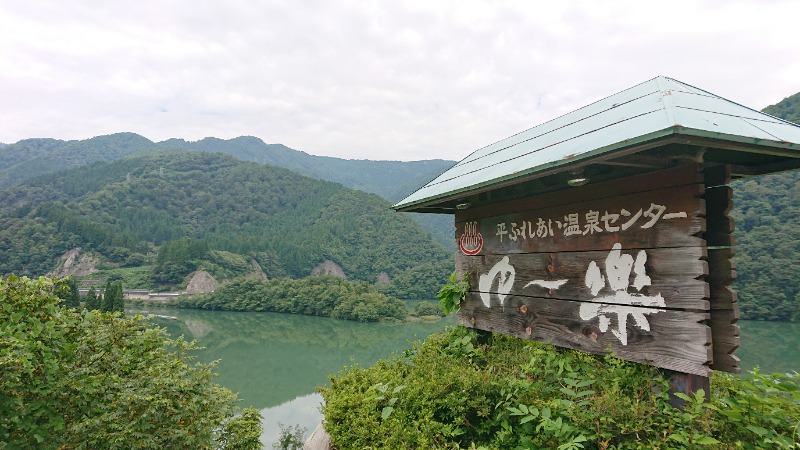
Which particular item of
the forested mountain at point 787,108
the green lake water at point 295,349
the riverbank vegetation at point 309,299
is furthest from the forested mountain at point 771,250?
the riverbank vegetation at point 309,299

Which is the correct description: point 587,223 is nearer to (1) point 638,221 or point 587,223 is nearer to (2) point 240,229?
(1) point 638,221

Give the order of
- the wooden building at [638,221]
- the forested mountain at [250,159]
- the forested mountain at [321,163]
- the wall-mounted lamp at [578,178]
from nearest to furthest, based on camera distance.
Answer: the wooden building at [638,221] < the wall-mounted lamp at [578,178] < the forested mountain at [250,159] < the forested mountain at [321,163]

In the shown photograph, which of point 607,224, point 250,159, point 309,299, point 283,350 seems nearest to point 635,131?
point 607,224

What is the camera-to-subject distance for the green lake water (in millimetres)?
15766

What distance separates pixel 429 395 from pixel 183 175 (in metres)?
87.4

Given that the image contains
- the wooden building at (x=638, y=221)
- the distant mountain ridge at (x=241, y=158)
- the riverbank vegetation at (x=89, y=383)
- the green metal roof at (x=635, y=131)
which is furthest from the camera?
the distant mountain ridge at (x=241, y=158)

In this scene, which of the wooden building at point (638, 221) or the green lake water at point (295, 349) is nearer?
the wooden building at point (638, 221)

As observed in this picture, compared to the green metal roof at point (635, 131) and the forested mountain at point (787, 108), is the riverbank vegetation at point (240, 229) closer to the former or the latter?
the forested mountain at point (787, 108)

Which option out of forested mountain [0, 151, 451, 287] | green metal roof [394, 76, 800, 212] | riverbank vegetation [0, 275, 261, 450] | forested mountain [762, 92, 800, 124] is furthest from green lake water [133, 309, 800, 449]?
forested mountain [0, 151, 451, 287]

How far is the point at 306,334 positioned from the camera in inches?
1164

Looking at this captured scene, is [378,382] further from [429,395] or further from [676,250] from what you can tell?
[676,250]

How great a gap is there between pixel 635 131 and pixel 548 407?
1.29m

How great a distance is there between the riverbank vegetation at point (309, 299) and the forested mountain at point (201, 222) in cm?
742

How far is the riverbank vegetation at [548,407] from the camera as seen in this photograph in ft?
5.50
